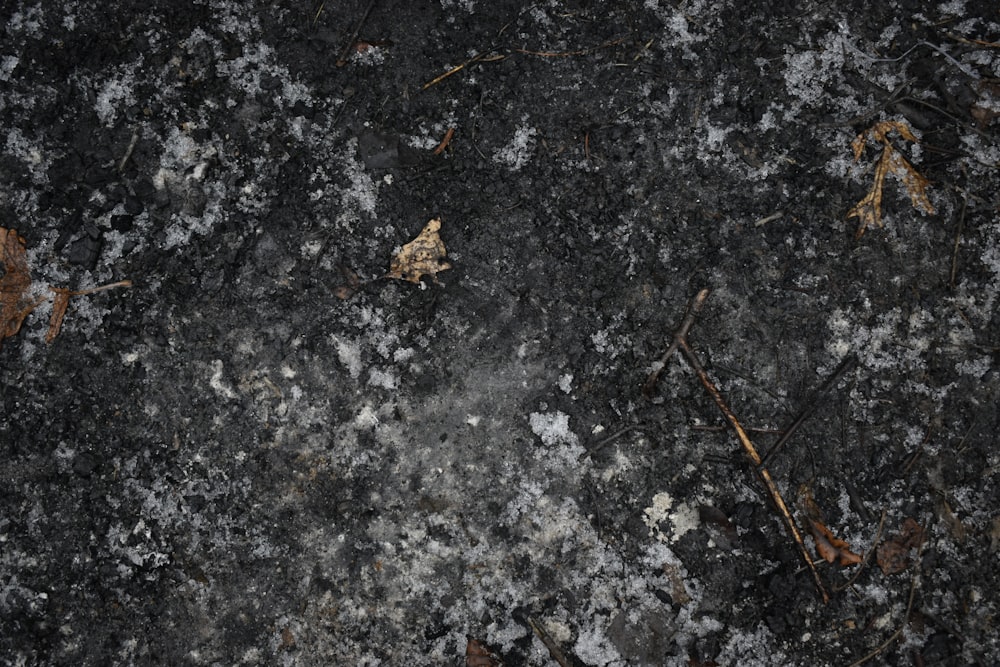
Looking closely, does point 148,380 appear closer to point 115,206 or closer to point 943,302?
point 115,206

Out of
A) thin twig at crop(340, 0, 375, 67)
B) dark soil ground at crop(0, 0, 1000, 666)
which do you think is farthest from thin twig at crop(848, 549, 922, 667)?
thin twig at crop(340, 0, 375, 67)

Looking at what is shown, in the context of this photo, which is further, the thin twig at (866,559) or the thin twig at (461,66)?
the thin twig at (461,66)

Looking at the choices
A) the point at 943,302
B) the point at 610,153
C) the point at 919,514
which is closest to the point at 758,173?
the point at 610,153

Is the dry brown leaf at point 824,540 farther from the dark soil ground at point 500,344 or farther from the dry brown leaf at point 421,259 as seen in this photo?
the dry brown leaf at point 421,259

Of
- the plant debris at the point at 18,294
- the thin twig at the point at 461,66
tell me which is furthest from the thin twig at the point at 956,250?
the plant debris at the point at 18,294

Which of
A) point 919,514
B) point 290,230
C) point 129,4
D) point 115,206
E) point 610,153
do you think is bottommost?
point 919,514

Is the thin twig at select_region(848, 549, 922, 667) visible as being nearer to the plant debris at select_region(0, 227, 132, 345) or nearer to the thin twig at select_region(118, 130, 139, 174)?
the plant debris at select_region(0, 227, 132, 345)

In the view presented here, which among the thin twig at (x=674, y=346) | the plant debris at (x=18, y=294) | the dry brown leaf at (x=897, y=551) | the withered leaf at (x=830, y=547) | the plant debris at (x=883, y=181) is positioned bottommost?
the dry brown leaf at (x=897, y=551)
